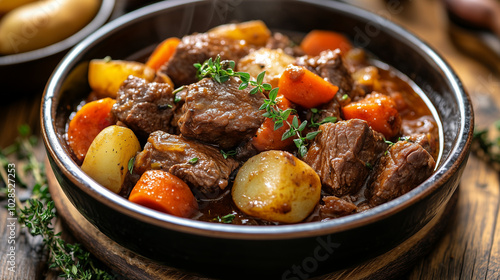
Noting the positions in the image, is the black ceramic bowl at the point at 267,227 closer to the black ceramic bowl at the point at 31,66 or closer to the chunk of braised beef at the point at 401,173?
the chunk of braised beef at the point at 401,173

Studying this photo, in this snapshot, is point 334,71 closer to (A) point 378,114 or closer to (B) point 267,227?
(A) point 378,114

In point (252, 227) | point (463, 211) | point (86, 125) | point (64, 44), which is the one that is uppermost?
point (252, 227)

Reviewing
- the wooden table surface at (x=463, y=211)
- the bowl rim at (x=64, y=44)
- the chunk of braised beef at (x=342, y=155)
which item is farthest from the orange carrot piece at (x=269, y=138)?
the bowl rim at (x=64, y=44)

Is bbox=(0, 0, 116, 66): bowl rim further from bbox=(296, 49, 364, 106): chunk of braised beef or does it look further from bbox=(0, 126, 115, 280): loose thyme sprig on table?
bbox=(296, 49, 364, 106): chunk of braised beef

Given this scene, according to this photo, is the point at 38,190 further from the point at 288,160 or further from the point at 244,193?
the point at 288,160

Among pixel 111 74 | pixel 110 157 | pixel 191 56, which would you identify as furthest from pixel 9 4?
pixel 110 157

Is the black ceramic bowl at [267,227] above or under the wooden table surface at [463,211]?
above

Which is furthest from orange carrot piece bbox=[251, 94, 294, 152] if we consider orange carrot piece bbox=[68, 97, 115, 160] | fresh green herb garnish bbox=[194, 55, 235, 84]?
orange carrot piece bbox=[68, 97, 115, 160]
